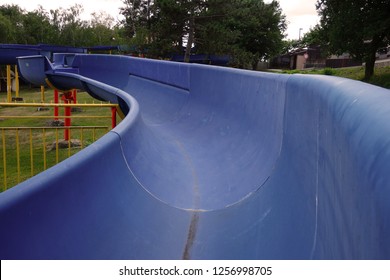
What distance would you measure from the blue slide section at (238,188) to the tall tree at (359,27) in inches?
836

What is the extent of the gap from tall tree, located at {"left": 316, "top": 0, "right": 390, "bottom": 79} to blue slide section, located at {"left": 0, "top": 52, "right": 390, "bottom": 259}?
21.2 metres

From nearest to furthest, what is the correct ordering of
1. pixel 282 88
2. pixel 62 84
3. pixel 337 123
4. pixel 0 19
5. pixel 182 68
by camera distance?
pixel 337 123 < pixel 282 88 < pixel 182 68 < pixel 62 84 < pixel 0 19

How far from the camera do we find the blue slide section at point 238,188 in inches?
56.6

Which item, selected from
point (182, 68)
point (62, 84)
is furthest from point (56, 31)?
point (182, 68)

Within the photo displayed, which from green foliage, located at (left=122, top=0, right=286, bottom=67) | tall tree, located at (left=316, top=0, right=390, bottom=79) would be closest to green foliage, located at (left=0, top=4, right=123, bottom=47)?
green foliage, located at (left=122, top=0, right=286, bottom=67)

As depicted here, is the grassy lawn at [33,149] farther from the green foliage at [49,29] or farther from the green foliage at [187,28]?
the green foliage at [49,29]

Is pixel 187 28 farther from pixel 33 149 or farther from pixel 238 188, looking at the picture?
pixel 238 188

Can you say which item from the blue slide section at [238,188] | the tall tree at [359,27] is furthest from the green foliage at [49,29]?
the blue slide section at [238,188]

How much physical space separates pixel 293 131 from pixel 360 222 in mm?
1527

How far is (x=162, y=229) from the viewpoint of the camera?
301 centimetres

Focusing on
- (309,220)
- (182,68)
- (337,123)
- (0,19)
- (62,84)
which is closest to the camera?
(337,123)

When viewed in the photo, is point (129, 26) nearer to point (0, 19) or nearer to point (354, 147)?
point (0, 19)

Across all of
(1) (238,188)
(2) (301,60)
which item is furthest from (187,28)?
(2) (301,60)

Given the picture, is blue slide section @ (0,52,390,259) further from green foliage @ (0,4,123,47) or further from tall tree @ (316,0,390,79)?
green foliage @ (0,4,123,47)
